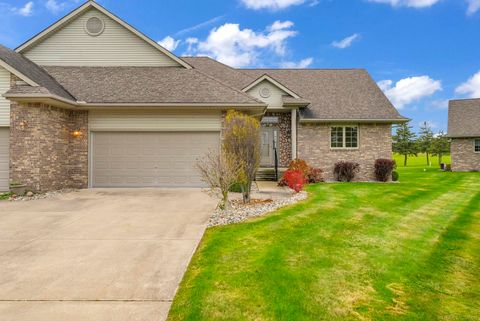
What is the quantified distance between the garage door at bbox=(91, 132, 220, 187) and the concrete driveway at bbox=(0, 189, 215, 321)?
3.82 m

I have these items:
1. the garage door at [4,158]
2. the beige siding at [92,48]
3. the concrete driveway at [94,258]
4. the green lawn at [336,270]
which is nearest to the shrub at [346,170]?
the green lawn at [336,270]

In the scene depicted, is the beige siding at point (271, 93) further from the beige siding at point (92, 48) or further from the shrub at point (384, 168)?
the shrub at point (384, 168)

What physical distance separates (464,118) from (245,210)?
84.6 feet

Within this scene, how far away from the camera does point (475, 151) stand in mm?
24219

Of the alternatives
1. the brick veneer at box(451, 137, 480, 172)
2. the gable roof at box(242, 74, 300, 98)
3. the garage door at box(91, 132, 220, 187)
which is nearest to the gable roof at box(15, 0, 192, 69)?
the garage door at box(91, 132, 220, 187)

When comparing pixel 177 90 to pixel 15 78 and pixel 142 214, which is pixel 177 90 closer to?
pixel 15 78

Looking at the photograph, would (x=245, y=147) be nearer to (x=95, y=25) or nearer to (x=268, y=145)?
(x=268, y=145)

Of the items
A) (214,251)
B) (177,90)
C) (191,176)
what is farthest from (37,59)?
(214,251)

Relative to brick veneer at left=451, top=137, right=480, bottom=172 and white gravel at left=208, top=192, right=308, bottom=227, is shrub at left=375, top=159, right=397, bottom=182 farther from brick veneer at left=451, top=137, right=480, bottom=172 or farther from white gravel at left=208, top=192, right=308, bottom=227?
brick veneer at left=451, top=137, right=480, bottom=172

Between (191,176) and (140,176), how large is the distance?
86.7 inches

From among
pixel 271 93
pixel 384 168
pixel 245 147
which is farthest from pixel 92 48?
pixel 384 168

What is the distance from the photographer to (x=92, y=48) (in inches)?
583

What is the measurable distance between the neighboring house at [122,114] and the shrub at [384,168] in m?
0.50

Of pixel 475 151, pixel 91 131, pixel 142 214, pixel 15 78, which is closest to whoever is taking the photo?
pixel 142 214
